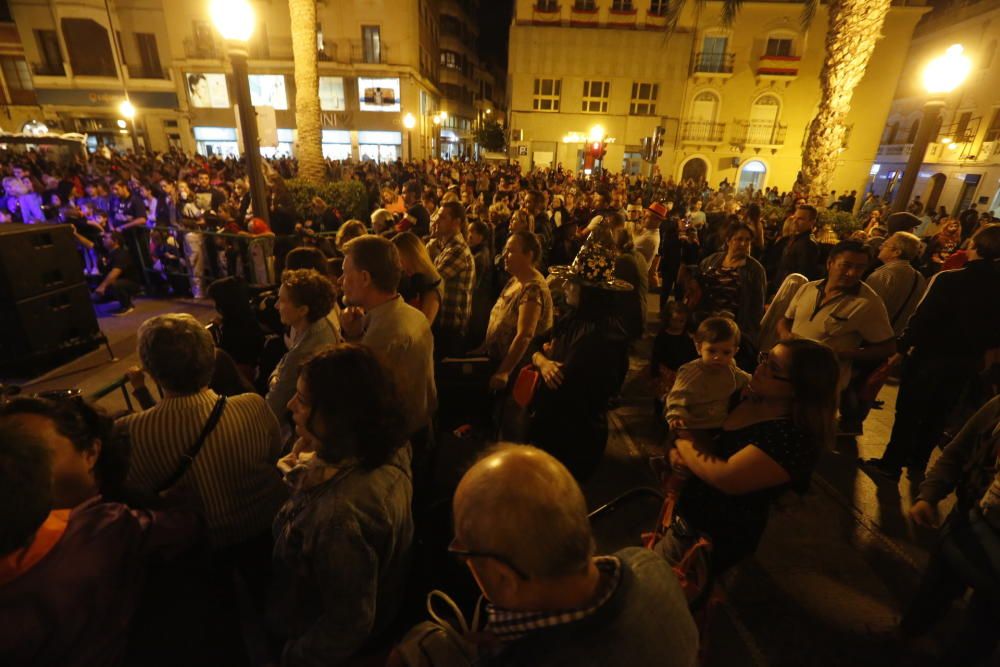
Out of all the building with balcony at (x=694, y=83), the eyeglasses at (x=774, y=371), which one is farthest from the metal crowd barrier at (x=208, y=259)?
the building with balcony at (x=694, y=83)

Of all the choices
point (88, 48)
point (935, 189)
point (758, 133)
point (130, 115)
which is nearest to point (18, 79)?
point (88, 48)

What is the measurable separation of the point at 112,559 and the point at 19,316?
515 cm

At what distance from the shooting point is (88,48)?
30672 millimetres

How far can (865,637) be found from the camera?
254cm

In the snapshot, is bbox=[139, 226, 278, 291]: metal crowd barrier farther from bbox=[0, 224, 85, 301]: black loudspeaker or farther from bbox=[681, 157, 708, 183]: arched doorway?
bbox=[681, 157, 708, 183]: arched doorway

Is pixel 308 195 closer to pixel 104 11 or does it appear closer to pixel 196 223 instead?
pixel 196 223

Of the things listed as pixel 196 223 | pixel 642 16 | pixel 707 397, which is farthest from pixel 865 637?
pixel 642 16

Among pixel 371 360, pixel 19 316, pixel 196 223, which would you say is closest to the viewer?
pixel 371 360

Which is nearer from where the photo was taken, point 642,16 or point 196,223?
point 196,223

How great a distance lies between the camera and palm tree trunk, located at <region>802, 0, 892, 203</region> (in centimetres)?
1029

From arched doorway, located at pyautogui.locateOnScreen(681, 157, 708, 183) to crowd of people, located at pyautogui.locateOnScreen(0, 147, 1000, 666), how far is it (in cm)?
3130

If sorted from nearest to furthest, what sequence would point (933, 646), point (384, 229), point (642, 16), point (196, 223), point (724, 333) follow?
point (933, 646) < point (724, 333) < point (384, 229) < point (196, 223) < point (642, 16)

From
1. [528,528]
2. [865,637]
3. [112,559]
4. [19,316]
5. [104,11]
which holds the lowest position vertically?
[865,637]

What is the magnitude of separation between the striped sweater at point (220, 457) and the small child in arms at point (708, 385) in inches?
78.5
